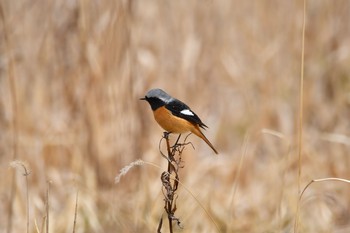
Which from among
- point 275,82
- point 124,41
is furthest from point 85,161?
point 275,82

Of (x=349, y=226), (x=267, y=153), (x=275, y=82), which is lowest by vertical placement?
(x=349, y=226)

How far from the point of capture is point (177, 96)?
4312 millimetres

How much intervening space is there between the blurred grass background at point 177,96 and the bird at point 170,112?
45.4 inches

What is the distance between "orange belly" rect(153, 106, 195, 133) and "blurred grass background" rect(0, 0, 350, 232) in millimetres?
1147

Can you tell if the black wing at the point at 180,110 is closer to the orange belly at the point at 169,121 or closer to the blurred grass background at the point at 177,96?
the orange belly at the point at 169,121

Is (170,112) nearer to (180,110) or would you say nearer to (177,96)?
(180,110)

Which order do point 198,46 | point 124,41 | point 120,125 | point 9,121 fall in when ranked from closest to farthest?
point 124,41
point 120,125
point 9,121
point 198,46

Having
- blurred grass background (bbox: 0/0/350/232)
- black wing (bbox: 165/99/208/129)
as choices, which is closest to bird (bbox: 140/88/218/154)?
black wing (bbox: 165/99/208/129)

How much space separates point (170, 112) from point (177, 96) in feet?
8.05

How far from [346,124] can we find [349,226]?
1.10 meters

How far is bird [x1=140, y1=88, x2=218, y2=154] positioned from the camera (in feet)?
5.99

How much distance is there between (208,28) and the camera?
4582mm

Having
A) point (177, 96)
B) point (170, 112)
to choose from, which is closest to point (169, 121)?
point (170, 112)

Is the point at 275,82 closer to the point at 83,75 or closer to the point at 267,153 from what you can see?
the point at 267,153
